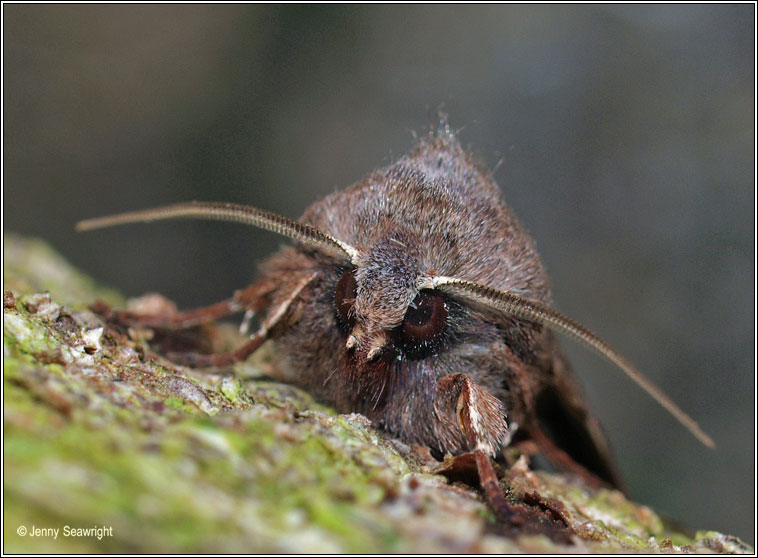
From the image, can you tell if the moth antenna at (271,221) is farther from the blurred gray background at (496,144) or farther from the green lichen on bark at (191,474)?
the blurred gray background at (496,144)

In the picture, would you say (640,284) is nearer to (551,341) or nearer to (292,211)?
(551,341)

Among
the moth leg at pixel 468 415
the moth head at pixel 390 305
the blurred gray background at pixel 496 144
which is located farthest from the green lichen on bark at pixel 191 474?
the blurred gray background at pixel 496 144

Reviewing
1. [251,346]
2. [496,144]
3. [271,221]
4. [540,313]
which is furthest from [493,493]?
[496,144]

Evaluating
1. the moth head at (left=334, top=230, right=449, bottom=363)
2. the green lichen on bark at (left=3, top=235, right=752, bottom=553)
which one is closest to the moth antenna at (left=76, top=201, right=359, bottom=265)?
the moth head at (left=334, top=230, right=449, bottom=363)

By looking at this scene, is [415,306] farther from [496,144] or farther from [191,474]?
[496,144]

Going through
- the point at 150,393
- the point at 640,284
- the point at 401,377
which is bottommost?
the point at 150,393

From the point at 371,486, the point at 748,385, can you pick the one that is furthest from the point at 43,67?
the point at 748,385
